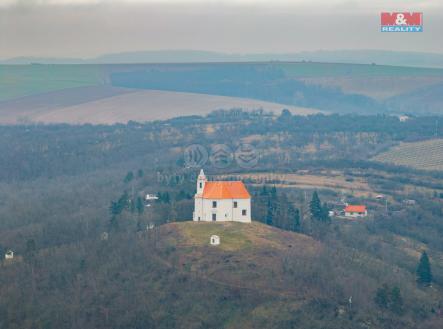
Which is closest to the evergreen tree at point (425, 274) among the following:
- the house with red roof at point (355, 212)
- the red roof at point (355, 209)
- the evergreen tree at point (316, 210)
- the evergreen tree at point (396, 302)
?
the evergreen tree at point (396, 302)

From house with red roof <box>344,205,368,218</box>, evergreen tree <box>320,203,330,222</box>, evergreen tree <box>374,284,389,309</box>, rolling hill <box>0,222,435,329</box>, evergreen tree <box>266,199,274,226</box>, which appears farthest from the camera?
house with red roof <box>344,205,368,218</box>

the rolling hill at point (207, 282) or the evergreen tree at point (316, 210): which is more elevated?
the evergreen tree at point (316, 210)

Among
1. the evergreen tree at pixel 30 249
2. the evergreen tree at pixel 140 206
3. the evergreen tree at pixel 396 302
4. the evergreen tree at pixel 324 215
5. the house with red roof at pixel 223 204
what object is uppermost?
the house with red roof at pixel 223 204

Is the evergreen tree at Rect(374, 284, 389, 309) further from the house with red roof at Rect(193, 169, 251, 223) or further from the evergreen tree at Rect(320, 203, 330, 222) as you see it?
the evergreen tree at Rect(320, 203, 330, 222)

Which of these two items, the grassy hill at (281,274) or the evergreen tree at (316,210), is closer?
the grassy hill at (281,274)

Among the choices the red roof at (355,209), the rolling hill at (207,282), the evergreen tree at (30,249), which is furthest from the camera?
the red roof at (355,209)

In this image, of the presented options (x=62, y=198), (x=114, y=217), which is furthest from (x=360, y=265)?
(x=62, y=198)

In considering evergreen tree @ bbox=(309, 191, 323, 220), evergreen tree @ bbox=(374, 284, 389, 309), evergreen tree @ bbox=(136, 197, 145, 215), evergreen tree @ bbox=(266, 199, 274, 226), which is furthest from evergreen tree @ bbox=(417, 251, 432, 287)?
evergreen tree @ bbox=(136, 197, 145, 215)

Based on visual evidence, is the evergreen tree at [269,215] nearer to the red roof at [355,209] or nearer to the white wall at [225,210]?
the white wall at [225,210]

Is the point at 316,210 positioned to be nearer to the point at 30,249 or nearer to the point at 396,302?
the point at 396,302
